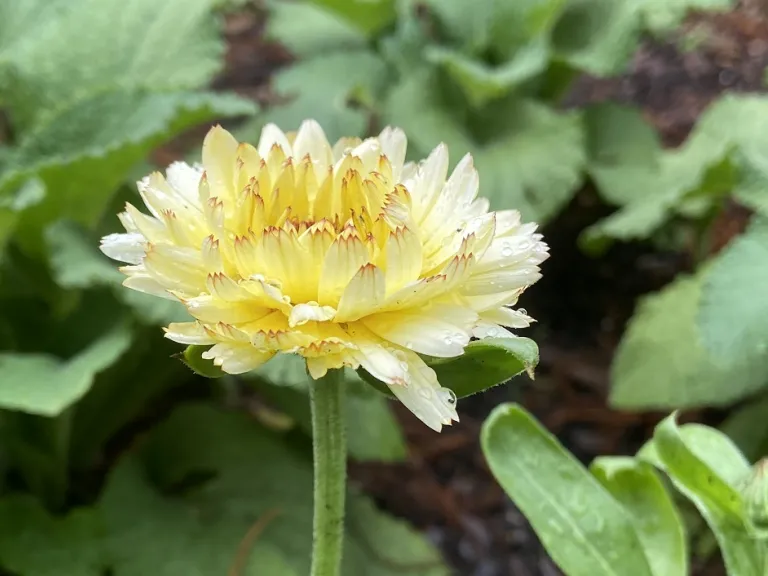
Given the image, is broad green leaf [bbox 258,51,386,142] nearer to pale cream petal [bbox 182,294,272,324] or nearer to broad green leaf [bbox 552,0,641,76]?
broad green leaf [bbox 552,0,641,76]

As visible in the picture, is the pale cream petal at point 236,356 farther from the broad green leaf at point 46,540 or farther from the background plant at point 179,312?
the broad green leaf at point 46,540

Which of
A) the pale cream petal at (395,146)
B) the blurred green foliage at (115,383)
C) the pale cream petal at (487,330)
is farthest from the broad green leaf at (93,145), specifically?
the pale cream petal at (487,330)

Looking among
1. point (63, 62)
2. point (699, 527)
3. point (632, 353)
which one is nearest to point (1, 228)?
point (63, 62)

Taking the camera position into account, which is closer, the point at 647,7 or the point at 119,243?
the point at 119,243

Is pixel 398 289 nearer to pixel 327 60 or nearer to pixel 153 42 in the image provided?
pixel 153 42

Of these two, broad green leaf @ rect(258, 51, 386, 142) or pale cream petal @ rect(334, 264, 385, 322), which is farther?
broad green leaf @ rect(258, 51, 386, 142)

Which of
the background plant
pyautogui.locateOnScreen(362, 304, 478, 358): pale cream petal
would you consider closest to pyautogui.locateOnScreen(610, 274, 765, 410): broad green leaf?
the background plant

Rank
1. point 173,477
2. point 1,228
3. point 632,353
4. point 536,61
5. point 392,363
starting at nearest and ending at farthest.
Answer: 1. point 392,363
2. point 1,228
3. point 173,477
4. point 632,353
5. point 536,61

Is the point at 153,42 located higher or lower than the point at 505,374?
lower
